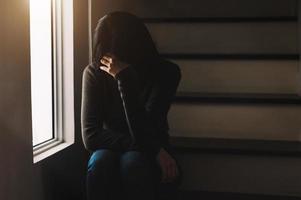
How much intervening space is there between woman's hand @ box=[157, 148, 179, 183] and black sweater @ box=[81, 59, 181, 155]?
0.03 m

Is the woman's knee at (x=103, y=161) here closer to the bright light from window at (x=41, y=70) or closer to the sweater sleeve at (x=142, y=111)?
the sweater sleeve at (x=142, y=111)

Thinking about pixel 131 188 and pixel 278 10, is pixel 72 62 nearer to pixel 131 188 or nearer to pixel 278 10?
pixel 131 188

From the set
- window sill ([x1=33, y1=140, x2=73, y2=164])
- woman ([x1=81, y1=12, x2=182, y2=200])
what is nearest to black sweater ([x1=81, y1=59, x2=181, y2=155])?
woman ([x1=81, y1=12, x2=182, y2=200])

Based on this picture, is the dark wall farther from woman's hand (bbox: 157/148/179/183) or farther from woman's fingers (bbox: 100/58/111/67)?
woman's hand (bbox: 157/148/179/183)

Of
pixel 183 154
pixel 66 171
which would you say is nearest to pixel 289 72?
pixel 183 154

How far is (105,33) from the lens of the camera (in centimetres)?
191

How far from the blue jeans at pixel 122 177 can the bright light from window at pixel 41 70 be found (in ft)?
1.17

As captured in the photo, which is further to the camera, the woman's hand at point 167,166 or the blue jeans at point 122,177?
the woman's hand at point 167,166

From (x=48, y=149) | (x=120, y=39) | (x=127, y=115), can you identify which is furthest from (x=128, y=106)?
(x=48, y=149)

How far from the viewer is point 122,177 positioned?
1.71 m

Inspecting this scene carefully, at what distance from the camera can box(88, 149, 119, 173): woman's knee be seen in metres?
1.69

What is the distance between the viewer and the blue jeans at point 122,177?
5.47 feet

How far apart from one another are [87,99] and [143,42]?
0.31m

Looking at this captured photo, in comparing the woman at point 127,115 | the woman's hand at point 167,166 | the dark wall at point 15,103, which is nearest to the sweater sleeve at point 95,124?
the woman at point 127,115
